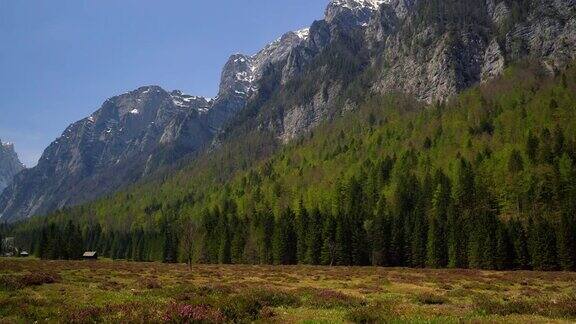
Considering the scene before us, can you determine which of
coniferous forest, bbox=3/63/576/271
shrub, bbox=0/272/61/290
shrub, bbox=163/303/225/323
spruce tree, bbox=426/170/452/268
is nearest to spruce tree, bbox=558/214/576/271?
coniferous forest, bbox=3/63/576/271

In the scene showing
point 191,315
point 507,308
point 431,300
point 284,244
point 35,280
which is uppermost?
point 284,244

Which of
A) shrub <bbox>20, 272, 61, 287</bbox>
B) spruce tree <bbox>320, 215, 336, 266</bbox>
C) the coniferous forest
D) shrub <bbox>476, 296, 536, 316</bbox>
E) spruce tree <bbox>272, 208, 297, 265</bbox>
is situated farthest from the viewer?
spruce tree <bbox>272, 208, 297, 265</bbox>

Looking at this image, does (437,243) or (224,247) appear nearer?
(437,243)

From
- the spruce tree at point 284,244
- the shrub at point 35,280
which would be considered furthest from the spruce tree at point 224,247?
the shrub at point 35,280

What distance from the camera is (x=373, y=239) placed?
107125 mm

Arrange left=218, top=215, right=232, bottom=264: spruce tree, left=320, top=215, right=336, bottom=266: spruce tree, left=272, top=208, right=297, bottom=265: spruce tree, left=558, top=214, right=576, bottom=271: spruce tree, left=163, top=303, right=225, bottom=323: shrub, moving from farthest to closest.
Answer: left=218, top=215, right=232, bottom=264: spruce tree < left=272, top=208, right=297, bottom=265: spruce tree < left=320, top=215, right=336, bottom=266: spruce tree < left=558, top=214, right=576, bottom=271: spruce tree < left=163, top=303, right=225, bottom=323: shrub

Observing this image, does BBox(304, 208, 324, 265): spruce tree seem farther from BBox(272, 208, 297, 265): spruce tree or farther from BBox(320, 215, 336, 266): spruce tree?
BBox(272, 208, 297, 265): spruce tree

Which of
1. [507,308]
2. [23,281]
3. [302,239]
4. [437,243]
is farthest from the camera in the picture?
[302,239]

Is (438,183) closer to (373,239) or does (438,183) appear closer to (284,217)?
(373,239)

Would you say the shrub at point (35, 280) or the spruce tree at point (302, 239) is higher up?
the spruce tree at point (302, 239)

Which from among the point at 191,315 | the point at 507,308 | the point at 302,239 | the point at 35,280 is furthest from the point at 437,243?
the point at 191,315

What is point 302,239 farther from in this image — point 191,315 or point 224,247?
point 191,315

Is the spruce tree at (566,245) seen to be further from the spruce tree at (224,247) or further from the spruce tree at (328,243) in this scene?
the spruce tree at (224,247)

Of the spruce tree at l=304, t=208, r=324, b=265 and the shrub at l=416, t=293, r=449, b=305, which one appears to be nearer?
the shrub at l=416, t=293, r=449, b=305
